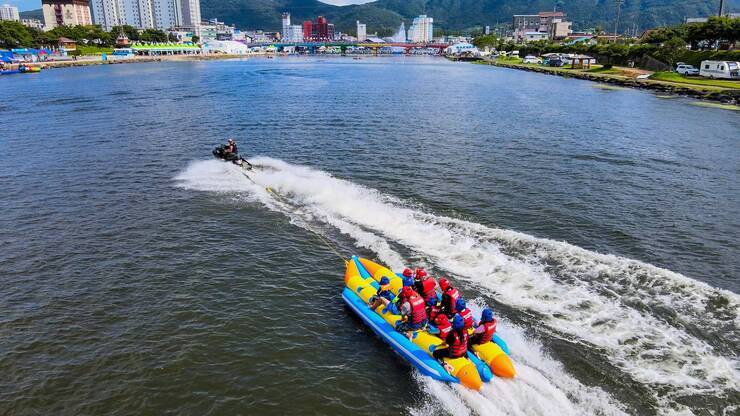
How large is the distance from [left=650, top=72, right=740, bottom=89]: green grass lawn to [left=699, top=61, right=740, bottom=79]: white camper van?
1779 millimetres

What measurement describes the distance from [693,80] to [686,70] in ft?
26.8

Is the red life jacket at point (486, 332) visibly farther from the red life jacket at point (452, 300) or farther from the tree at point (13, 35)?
the tree at point (13, 35)

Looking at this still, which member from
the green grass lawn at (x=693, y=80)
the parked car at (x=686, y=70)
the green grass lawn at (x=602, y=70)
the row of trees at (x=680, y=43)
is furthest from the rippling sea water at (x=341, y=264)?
the green grass lawn at (x=602, y=70)

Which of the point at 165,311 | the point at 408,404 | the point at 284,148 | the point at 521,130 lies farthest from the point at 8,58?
the point at 408,404

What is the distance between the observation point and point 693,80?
95.6 meters

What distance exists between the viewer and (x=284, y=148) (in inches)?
1924

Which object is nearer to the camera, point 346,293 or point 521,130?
point 346,293

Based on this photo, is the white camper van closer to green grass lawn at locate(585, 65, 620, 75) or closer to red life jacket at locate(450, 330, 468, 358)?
green grass lawn at locate(585, 65, 620, 75)

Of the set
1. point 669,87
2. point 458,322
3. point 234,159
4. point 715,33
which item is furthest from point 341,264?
point 715,33

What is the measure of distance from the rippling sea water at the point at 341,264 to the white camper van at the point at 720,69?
5103 cm

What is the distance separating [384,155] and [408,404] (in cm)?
3131

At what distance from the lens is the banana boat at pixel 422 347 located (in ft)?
54.2

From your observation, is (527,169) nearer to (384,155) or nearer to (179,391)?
(384,155)

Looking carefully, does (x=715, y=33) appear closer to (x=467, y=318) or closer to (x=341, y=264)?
(x=341, y=264)
